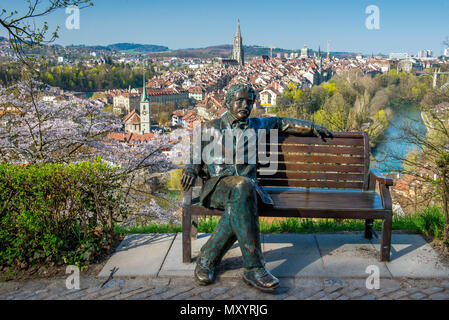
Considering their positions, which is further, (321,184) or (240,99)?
(321,184)

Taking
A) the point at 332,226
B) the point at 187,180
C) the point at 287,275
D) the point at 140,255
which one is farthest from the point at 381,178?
the point at 140,255

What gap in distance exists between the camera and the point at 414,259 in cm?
350

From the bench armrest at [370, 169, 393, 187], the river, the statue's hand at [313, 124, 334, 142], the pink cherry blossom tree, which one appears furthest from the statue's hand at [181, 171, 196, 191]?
the river

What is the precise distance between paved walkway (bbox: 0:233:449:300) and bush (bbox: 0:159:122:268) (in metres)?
0.25

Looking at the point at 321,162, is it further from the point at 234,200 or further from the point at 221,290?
the point at 221,290

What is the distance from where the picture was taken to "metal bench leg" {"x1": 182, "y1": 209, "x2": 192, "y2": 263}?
3.39 metres

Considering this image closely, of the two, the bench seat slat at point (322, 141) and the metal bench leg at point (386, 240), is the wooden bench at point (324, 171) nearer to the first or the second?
the bench seat slat at point (322, 141)

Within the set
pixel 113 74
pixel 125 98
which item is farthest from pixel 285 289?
pixel 113 74

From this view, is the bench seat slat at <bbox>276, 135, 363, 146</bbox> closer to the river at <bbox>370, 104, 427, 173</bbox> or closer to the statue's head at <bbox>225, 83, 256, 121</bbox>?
the statue's head at <bbox>225, 83, 256, 121</bbox>

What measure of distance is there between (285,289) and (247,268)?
30cm

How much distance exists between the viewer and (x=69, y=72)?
9469 centimetres

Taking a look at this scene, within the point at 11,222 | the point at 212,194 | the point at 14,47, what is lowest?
the point at 11,222

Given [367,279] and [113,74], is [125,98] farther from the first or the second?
[367,279]

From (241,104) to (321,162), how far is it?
1019 mm
